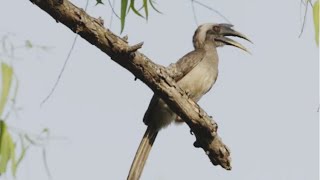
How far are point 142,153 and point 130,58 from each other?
2.04m

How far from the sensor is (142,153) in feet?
16.4

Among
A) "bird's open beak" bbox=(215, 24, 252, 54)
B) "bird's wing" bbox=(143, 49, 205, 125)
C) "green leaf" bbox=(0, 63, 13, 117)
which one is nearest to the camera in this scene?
"green leaf" bbox=(0, 63, 13, 117)

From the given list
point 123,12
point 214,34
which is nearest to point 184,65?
point 214,34

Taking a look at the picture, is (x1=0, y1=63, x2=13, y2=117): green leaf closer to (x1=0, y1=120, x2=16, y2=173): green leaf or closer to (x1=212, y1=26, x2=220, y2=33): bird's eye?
(x1=0, y1=120, x2=16, y2=173): green leaf

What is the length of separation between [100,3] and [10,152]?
0.69 metres

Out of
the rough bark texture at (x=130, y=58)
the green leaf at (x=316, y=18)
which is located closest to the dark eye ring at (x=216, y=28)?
the rough bark texture at (x=130, y=58)

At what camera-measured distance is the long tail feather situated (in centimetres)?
472

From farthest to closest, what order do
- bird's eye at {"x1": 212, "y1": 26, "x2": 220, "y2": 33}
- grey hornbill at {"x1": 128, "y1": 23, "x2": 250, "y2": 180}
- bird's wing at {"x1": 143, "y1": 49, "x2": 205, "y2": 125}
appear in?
bird's eye at {"x1": 212, "y1": 26, "x2": 220, "y2": 33} → bird's wing at {"x1": 143, "y1": 49, "x2": 205, "y2": 125} → grey hornbill at {"x1": 128, "y1": 23, "x2": 250, "y2": 180}

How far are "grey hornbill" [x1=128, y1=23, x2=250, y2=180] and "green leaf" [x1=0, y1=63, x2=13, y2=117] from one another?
2.28 metres

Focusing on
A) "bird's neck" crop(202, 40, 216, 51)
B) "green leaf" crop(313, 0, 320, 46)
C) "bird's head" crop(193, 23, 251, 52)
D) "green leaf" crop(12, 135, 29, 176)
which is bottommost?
"green leaf" crop(12, 135, 29, 176)

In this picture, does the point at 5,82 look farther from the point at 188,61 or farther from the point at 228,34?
the point at 228,34

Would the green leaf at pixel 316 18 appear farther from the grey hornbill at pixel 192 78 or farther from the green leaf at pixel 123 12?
the grey hornbill at pixel 192 78

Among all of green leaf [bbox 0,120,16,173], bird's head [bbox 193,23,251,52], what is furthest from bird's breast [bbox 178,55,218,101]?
green leaf [bbox 0,120,16,173]

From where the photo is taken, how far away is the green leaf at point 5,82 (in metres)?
2.37
